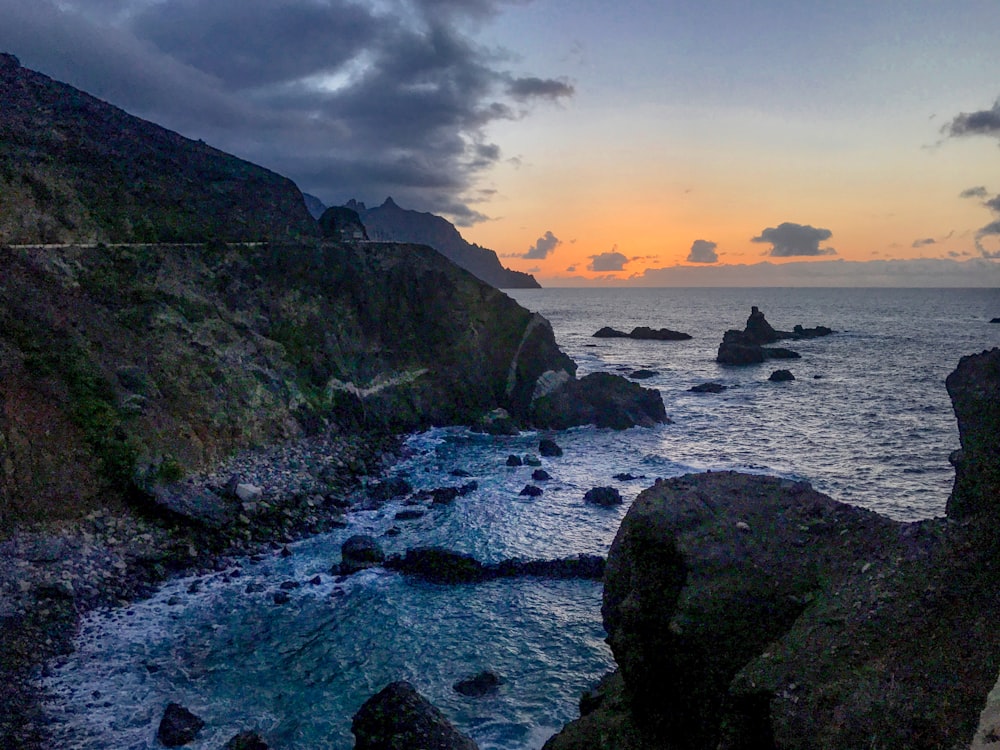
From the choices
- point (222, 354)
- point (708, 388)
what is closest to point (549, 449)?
point (222, 354)

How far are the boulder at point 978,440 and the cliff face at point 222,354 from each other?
31.9 meters

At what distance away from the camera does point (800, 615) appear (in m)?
10.5

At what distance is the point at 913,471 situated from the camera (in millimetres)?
41219

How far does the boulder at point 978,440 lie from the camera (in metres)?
10.6

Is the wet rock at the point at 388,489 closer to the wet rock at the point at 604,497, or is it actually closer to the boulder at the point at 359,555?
the boulder at the point at 359,555

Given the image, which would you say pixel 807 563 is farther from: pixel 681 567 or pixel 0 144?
pixel 0 144

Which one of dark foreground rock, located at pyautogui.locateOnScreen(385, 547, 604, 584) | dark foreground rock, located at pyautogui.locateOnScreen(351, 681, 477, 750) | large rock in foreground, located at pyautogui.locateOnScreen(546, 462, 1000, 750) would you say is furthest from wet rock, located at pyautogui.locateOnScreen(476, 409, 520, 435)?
large rock in foreground, located at pyautogui.locateOnScreen(546, 462, 1000, 750)

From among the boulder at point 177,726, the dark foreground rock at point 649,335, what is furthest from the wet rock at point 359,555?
the dark foreground rock at point 649,335

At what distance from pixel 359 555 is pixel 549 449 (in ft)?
70.7

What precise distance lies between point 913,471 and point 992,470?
36.8m

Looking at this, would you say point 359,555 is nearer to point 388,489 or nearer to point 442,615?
point 442,615

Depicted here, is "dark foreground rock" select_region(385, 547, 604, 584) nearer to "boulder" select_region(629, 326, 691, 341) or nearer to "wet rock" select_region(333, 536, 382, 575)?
"wet rock" select_region(333, 536, 382, 575)

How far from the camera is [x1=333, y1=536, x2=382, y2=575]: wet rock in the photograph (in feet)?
88.6

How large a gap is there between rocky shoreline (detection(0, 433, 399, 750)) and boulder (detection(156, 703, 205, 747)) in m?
2.91
